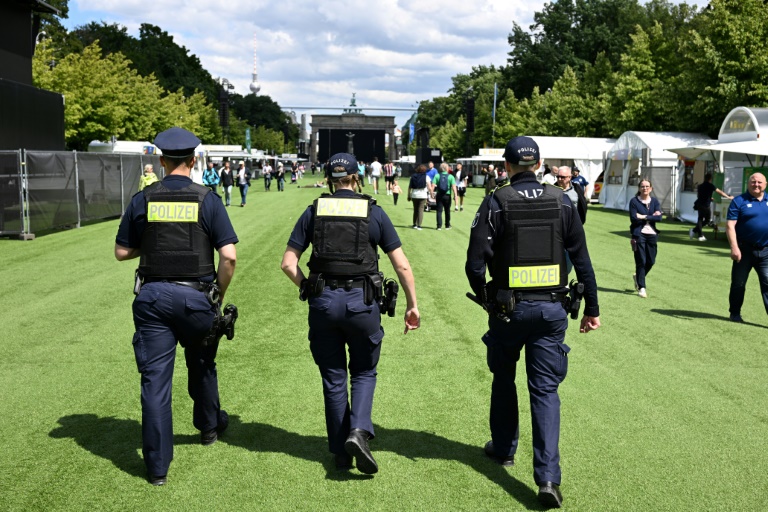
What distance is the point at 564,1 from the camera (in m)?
78.9

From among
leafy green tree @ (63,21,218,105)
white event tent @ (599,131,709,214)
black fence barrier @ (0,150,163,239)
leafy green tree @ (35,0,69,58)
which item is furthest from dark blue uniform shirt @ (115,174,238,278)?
leafy green tree @ (63,21,218,105)

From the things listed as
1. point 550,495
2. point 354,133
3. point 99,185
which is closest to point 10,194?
point 99,185

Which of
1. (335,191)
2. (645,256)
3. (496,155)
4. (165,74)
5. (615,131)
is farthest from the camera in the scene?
(165,74)

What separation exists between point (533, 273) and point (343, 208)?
1163mm

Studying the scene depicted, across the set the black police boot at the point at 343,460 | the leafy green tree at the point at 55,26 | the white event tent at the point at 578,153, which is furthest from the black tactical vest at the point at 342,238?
the leafy green tree at the point at 55,26

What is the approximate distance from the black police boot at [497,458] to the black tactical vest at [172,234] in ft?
7.03

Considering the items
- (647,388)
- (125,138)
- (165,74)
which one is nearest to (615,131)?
(125,138)

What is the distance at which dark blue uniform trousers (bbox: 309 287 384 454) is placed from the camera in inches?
179

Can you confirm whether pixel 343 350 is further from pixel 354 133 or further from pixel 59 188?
pixel 354 133

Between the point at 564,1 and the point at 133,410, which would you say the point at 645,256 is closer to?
the point at 133,410

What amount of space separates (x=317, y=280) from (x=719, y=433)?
125 inches

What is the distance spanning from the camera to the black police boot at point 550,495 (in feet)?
13.9

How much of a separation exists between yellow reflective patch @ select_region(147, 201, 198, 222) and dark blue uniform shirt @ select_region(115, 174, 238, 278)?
7 centimetres

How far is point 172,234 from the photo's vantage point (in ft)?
15.1
